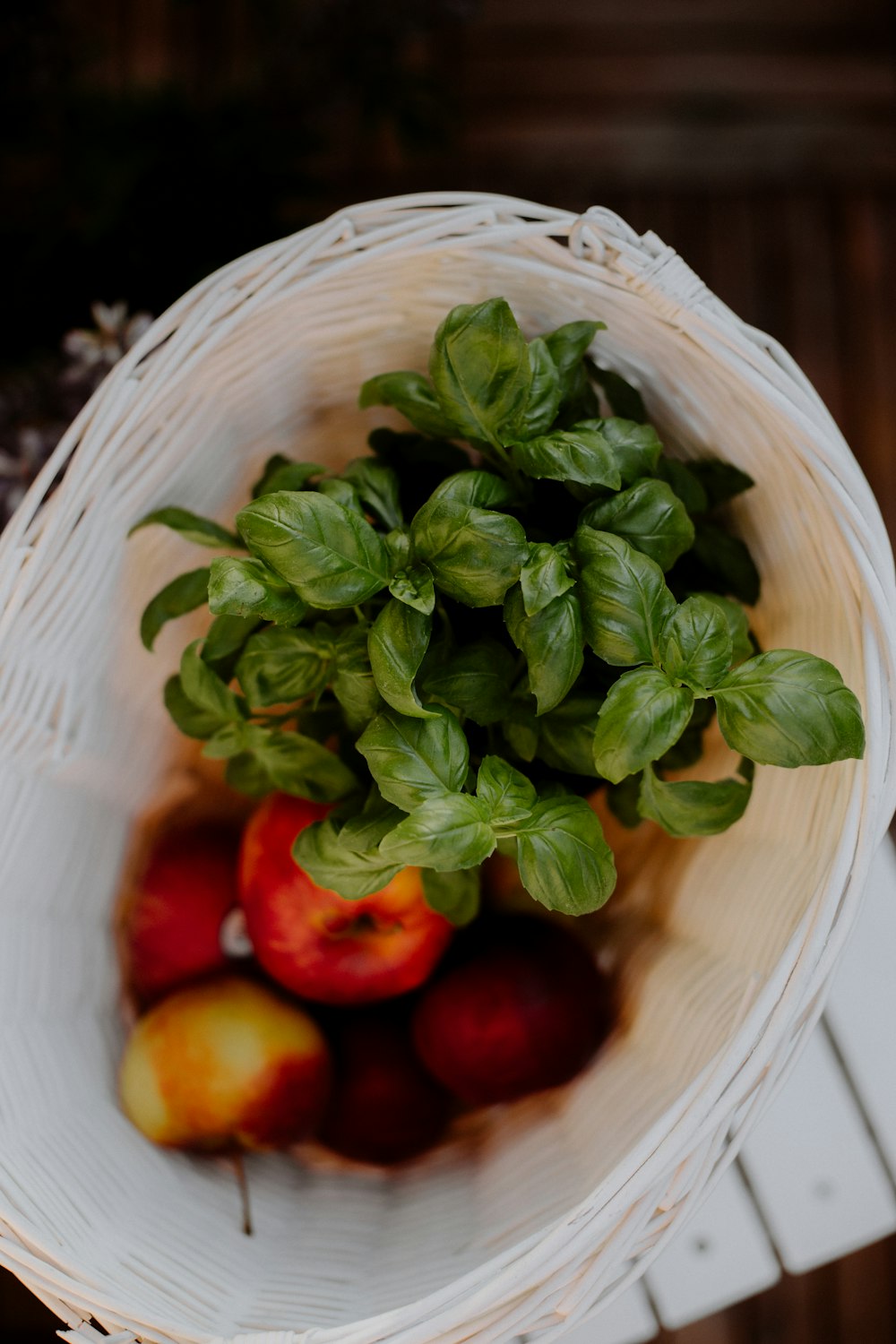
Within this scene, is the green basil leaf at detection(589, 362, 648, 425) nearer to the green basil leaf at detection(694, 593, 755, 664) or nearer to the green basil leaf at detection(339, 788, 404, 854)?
the green basil leaf at detection(694, 593, 755, 664)

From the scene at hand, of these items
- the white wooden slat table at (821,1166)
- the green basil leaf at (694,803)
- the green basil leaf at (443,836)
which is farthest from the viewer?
the white wooden slat table at (821,1166)

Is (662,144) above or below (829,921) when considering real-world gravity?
above

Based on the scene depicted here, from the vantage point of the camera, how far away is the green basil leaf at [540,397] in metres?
0.48

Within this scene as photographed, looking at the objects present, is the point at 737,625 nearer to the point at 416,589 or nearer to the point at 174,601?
the point at 416,589

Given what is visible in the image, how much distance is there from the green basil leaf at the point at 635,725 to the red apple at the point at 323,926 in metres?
0.19

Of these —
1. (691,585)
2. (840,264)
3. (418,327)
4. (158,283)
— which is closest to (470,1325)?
(691,585)

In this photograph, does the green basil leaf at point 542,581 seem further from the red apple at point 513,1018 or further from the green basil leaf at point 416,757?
the red apple at point 513,1018

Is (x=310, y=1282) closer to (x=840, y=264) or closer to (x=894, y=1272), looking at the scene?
(x=894, y=1272)

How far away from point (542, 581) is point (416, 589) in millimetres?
52

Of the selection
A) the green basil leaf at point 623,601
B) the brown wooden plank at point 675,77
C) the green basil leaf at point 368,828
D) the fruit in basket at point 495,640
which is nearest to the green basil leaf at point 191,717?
the fruit in basket at point 495,640

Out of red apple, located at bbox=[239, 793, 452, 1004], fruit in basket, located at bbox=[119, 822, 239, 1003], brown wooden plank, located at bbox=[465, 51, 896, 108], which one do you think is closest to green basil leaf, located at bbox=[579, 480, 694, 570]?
red apple, located at bbox=[239, 793, 452, 1004]

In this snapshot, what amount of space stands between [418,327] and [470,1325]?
0.47 m

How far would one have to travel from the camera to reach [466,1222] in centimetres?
57

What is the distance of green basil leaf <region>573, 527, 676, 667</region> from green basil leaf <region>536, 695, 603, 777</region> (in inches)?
1.6
